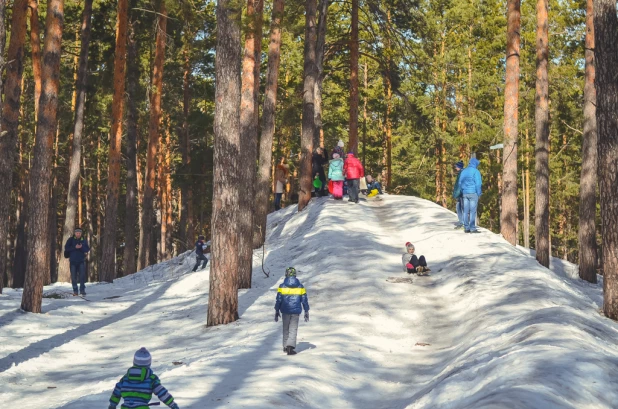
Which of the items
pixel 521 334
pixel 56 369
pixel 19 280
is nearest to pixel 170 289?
pixel 56 369

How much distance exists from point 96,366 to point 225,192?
4.05 meters

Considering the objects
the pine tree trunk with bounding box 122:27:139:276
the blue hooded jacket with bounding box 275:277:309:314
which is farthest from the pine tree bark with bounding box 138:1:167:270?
the blue hooded jacket with bounding box 275:277:309:314

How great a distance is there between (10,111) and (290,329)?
11414 millimetres

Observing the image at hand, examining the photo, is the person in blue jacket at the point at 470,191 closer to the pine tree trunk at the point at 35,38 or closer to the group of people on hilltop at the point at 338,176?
the group of people on hilltop at the point at 338,176

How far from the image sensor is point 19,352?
39.9ft

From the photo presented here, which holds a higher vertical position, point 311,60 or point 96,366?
point 311,60

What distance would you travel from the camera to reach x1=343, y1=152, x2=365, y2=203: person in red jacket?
23641 mm

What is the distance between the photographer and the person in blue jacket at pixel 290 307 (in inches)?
432

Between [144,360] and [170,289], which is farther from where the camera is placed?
[170,289]

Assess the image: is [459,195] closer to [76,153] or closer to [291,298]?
[291,298]

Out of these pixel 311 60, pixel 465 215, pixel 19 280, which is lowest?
pixel 19 280

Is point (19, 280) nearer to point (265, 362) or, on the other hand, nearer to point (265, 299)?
point (265, 299)

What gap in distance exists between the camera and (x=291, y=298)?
37.1 ft

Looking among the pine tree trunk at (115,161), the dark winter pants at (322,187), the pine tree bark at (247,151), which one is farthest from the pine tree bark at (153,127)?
the pine tree bark at (247,151)
